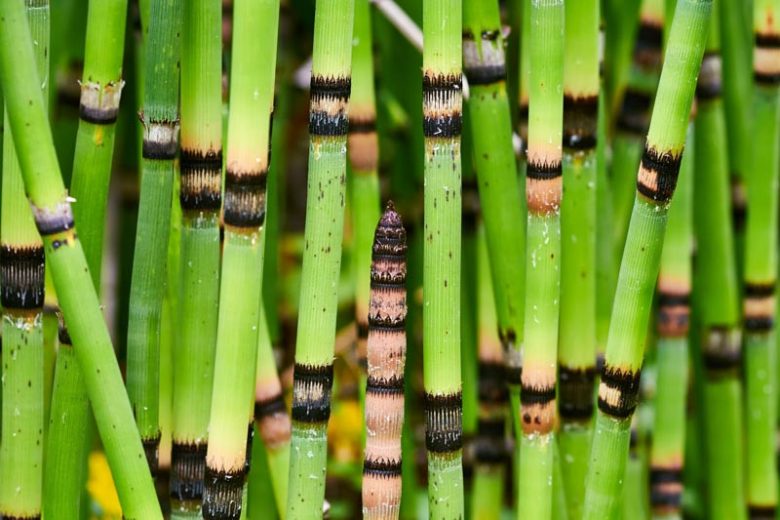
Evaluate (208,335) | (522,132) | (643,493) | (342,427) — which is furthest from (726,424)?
(208,335)

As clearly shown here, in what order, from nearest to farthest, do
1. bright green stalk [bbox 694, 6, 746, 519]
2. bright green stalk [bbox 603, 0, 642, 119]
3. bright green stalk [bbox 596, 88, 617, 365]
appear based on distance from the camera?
bright green stalk [bbox 596, 88, 617, 365]
bright green stalk [bbox 694, 6, 746, 519]
bright green stalk [bbox 603, 0, 642, 119]

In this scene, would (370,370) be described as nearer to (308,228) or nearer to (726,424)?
(308,228)

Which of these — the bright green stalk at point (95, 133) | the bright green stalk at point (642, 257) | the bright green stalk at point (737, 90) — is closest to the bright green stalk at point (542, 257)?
the bright green stalk at point (642, 257)

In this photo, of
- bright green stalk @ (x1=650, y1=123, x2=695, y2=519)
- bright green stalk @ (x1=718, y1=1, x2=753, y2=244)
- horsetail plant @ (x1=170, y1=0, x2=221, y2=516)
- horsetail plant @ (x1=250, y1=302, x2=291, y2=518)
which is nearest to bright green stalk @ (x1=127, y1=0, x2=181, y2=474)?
horsetail plant @ (x1=170, y1=0, x2=221, y2=516)

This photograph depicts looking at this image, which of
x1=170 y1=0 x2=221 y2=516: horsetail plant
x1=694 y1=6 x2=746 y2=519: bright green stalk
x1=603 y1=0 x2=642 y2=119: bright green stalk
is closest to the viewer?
x1=170 y1=0 x2=221 y2=516: horsetail plant

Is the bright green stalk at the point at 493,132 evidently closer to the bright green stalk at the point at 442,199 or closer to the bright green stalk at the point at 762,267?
the bright green stalk at the point at 442,199

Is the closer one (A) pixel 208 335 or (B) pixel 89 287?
(B) pixel 89 287

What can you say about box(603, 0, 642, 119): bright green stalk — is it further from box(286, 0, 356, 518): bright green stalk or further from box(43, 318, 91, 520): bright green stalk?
box(43, 318, 91, 520): bright green stalk
